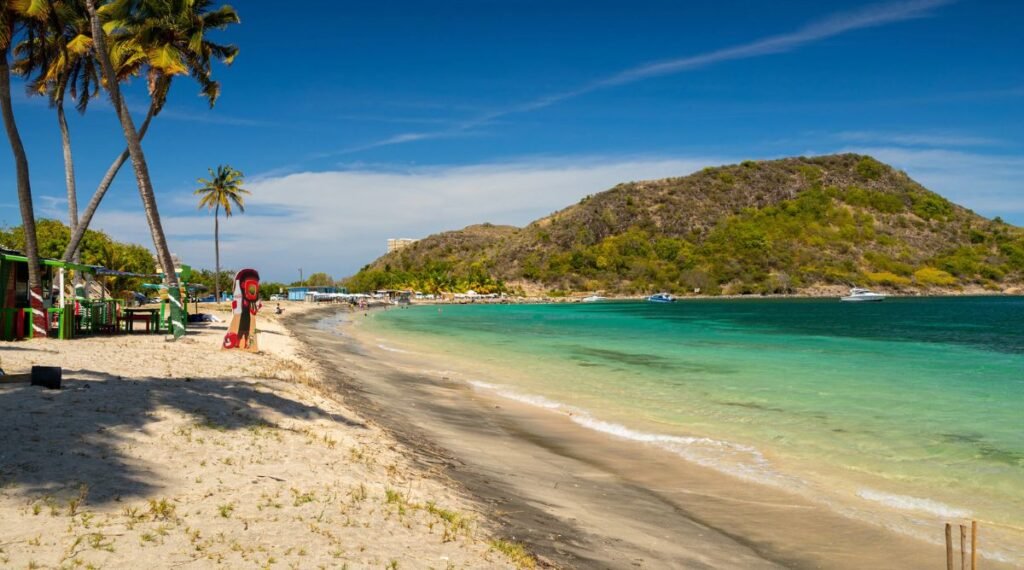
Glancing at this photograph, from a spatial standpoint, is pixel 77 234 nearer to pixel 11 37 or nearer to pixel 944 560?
pixel 11 37

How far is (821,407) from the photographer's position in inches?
675

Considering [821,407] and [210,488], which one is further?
[821,407]

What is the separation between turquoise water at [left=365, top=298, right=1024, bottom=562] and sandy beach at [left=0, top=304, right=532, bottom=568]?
6.11 meters

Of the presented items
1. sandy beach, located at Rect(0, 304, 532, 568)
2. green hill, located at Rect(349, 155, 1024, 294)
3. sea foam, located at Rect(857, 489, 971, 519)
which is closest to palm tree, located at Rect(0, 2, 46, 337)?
sandy beach, located at Rect(0, 304, 532, 568)

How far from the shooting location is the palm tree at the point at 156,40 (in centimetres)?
2072

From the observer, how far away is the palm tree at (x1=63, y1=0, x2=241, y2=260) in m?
20.7

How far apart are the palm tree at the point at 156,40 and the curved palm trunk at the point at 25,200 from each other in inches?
136

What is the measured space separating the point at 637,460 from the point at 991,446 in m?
7.88

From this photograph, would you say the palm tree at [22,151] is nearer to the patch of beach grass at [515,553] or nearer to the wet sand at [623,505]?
the wet sand at [623,505]

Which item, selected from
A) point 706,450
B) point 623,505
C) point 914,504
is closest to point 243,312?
point 706,450

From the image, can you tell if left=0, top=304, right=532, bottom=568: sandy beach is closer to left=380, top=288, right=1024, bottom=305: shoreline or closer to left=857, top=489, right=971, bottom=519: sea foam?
left=857, top=489, right=971, bottom=519: sea foam

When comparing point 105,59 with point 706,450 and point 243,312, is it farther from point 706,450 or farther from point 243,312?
point 706,450

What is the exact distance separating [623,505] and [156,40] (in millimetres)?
21403

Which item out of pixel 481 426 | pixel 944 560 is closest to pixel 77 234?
pixel 481 426
